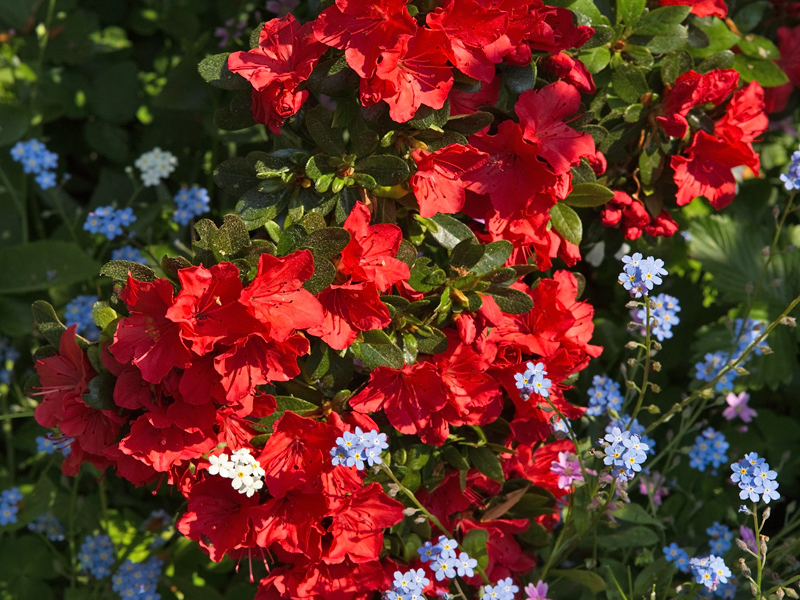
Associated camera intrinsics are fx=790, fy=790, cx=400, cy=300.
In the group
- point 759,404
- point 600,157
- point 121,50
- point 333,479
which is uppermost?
point 600,157

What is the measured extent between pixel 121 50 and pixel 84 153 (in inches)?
13.1

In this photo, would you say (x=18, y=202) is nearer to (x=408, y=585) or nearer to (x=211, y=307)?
(x=211, y=307)

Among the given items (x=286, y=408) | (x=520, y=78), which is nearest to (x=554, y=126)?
(x=520, y=78)

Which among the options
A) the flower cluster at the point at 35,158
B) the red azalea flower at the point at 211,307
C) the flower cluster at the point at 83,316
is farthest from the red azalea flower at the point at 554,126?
Answer: the flower cluster at the point at 35,158

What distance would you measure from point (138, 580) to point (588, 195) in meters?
1.20

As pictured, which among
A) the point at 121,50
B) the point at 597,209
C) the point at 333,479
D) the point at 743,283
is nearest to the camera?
the point at 333,479

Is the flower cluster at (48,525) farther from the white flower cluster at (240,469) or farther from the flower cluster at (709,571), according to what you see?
the flower cluster at (709,571)

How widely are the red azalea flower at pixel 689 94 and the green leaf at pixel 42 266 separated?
1.33 meters

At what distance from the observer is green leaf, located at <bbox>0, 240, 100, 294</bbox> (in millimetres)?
1899

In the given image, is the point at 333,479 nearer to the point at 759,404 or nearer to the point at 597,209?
the point at 597,209

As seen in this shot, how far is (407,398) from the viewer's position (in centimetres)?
129

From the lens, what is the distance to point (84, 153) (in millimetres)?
2420

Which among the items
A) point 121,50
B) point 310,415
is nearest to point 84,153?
point 121,50

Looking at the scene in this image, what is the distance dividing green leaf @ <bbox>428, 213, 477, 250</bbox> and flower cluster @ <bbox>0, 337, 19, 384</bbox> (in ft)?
4.08
